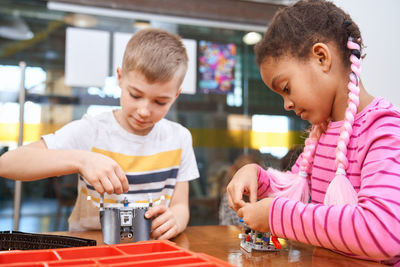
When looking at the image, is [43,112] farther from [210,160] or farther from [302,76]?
[302,76]

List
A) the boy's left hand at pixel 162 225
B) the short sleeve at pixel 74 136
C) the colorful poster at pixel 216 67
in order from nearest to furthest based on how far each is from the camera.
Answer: the boy's left hand at pixel 162 225 → the short sleeve at pixel 74 136 → the colorful poster at pixel 216 67

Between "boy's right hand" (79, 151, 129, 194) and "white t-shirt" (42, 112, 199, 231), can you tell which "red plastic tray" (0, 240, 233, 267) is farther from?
"white t-shirt" (42, 112, 199, 231)

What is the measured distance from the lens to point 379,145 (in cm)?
66

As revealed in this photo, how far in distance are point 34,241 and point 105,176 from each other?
0.18m

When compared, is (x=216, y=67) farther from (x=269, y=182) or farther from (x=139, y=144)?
(x=269, y=182)

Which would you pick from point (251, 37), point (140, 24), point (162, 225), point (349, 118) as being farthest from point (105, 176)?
point (251, 37)

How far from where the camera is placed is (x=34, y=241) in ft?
2.05

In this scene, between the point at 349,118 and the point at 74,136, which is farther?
the point at 74,136

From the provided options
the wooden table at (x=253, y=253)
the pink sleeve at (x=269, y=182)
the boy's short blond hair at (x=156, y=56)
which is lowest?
Result: the wooden table at (x=253, y=253)

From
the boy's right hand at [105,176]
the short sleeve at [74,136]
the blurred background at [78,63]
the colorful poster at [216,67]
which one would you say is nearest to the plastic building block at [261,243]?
the boy's right hand at [105,176]

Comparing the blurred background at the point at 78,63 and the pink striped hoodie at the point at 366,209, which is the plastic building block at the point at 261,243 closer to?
the pink striped hoodie at the point at 366,209

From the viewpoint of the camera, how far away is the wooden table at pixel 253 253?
625 millimetres

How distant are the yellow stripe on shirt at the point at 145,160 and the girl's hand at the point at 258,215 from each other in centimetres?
46

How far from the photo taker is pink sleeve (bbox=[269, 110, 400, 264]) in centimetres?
59
